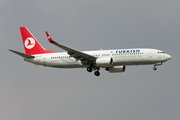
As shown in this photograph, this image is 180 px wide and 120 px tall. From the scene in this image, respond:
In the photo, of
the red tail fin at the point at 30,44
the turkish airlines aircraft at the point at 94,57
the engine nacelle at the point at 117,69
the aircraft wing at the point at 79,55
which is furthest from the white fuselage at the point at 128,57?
the red tail fin at the point at 30,44

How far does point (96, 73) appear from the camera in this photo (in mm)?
62188

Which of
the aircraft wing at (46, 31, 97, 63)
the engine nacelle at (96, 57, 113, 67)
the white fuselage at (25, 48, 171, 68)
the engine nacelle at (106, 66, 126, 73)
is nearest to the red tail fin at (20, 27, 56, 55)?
the white fuselage at (25, 48, 171, 68)

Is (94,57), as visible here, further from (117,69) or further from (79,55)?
(117,69)

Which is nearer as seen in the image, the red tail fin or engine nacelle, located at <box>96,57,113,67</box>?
engine nacelle, located at <box>96,57,113,67</box>

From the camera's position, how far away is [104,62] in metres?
56.8

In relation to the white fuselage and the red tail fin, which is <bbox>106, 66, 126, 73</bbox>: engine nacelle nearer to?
the white fuselage

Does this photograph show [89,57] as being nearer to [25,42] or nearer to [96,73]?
[96,73]

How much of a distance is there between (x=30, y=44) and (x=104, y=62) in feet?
52.9

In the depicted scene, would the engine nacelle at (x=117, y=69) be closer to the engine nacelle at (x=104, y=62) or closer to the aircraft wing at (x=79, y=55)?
the engine nacelle at (x=104, y=62)

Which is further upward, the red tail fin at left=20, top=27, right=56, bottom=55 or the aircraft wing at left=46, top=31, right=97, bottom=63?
the red tail fin at left=20, top=27, right=56, bottom=55

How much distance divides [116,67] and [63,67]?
9548 mm

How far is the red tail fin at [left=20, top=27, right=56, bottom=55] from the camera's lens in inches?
2520

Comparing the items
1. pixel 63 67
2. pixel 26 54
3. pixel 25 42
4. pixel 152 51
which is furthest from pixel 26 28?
pixel 152 51

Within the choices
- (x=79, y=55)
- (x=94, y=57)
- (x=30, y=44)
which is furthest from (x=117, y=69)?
(x=30, y=44)
